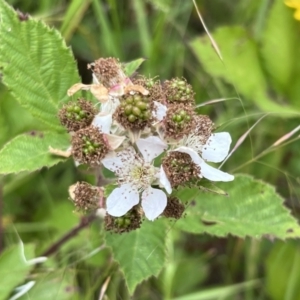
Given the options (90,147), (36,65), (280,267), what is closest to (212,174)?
(90,147)

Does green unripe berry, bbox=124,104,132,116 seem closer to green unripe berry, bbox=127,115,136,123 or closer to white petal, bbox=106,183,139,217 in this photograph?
green unripe berry, bbox=127,115,136,123

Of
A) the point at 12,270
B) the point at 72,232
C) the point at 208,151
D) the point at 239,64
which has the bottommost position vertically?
the point at 12,270

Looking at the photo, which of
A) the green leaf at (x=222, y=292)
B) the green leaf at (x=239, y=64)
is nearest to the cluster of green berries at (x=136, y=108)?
the green leaf at (x=239, y=64)

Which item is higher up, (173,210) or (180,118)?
(180,118)

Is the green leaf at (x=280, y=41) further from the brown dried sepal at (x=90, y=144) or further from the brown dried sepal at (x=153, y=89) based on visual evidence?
the brown dried sepal at (x=90, y=144)

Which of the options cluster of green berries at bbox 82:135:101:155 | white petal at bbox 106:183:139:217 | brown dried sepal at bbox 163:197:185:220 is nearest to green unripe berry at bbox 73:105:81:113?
cluster of green berries at bbox 82:135:101:155

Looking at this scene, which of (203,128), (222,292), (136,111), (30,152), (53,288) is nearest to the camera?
(136,111)

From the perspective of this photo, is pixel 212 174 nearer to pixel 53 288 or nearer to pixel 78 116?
pixel 78 116

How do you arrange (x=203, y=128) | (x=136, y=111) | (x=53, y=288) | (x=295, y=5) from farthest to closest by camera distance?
(x=295, y=5), (x=53, y=288), (x=203, y=128), (x=136, y=111)
